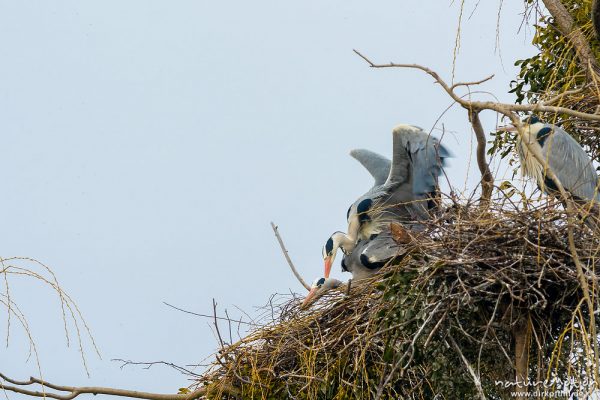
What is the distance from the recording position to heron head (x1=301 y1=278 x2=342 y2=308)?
5996 millimetres

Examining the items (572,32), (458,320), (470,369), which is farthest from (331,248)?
(470,369)

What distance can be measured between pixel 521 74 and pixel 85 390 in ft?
10.9

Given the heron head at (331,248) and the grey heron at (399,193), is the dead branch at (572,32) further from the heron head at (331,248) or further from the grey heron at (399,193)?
the heron head at (331,248)

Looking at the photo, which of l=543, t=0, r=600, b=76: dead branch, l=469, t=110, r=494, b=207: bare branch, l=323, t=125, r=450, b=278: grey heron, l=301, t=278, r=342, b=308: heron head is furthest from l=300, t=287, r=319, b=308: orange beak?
l=543, t=0, r=600, b=76: dead branch

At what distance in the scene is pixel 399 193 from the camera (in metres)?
6.95

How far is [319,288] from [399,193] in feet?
3.15

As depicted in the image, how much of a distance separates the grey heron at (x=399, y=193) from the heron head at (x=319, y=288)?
18.4 inches

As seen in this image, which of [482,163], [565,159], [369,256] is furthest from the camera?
[369,256]

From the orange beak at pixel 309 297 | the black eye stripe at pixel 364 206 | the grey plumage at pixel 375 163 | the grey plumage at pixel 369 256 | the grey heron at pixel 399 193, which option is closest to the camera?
the orange beak at pixel 309 297

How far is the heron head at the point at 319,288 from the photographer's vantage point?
6.00 m

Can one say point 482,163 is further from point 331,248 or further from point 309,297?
point 331,248

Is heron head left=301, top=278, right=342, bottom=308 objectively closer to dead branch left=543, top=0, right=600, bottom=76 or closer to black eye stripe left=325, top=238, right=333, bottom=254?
black eye stripe left=325, top=238, right=333, bottom=254

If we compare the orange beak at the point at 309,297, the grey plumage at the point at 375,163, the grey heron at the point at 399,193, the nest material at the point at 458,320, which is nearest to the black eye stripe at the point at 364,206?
the grey heron at the point at 399,193

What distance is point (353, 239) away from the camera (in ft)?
23.1
